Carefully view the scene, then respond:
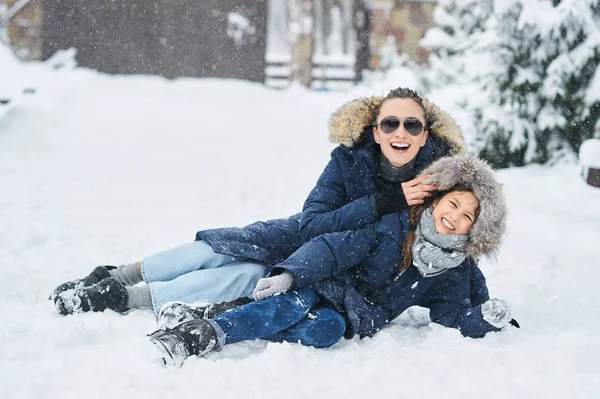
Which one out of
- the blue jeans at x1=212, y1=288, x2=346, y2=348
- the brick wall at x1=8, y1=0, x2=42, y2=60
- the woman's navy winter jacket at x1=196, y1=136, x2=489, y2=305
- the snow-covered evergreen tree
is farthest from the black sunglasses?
the brick wall at x1=8, y1=0, x2=42, y2=60

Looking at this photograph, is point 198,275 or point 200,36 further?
point 200,36

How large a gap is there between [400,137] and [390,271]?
681 millimetres

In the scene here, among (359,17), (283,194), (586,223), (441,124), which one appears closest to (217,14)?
(359,17)

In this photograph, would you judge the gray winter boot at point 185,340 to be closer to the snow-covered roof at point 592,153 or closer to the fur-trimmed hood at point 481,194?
the fur-trimmed hood at point 481,194

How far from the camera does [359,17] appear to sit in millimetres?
24000

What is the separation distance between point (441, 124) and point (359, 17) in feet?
69.4

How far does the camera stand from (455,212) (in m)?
3.32

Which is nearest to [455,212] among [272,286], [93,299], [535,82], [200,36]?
[272,286]

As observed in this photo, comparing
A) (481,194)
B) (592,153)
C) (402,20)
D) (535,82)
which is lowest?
(592,153)

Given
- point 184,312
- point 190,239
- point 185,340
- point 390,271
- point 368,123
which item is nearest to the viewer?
point 185,340

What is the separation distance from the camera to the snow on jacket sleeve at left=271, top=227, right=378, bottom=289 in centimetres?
329

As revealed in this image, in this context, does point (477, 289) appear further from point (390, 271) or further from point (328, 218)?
point (328, 218)

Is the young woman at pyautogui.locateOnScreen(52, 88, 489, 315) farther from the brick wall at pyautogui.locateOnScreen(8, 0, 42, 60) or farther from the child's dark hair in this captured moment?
the brick wall at pyautogui.locateOnScreen(8, 0, 42, 60)

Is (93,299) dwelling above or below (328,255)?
below
